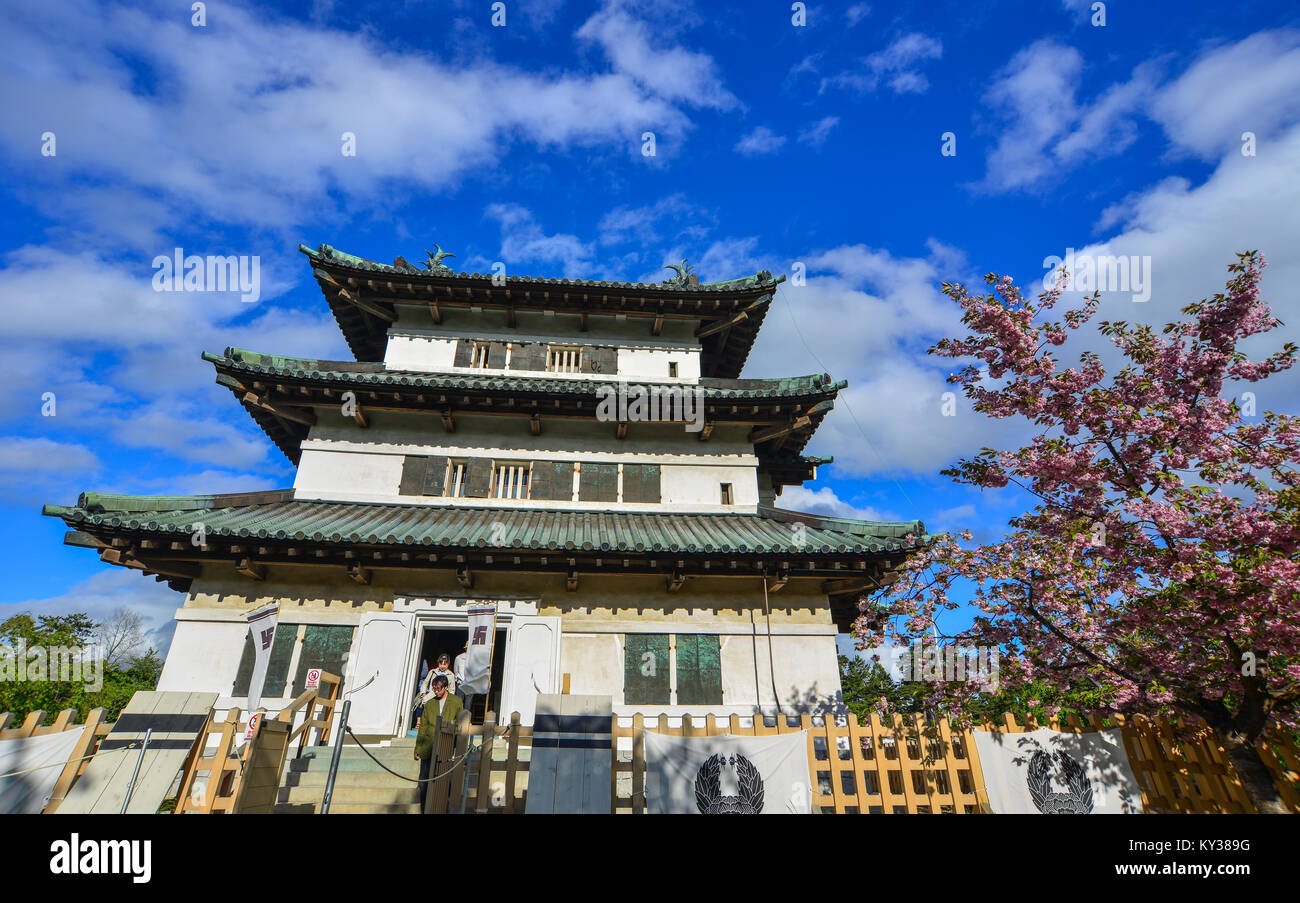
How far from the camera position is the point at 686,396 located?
15156mm

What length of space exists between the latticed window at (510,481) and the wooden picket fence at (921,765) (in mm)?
7438

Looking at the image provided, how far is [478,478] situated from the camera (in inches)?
592

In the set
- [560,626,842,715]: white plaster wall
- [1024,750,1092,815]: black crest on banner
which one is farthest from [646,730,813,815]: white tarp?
[560,626,842,715]: white plaster wall

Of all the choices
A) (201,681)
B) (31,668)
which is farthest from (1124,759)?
(31,668)

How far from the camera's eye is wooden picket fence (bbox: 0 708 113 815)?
697 cm

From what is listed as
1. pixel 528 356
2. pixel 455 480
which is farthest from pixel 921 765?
pixel 528 356

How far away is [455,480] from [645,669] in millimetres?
6559

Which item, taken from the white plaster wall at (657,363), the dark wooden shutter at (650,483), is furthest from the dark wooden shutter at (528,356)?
the dark wooden shutter at (650,483)

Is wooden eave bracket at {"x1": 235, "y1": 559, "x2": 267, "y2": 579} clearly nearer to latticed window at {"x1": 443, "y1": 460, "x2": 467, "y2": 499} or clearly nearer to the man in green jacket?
latticed window at {"x1": 443, "y1": 460, "x2": 467, "y2": 499}

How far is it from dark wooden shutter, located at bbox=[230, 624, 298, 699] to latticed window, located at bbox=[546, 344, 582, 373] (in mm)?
9018

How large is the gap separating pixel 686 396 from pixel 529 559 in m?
5.64

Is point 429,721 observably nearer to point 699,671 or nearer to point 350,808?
point 350,808
